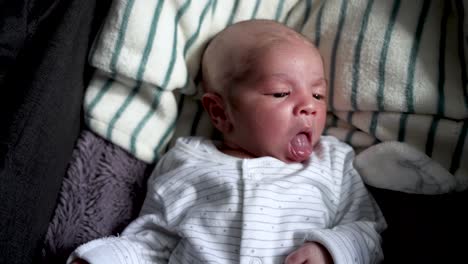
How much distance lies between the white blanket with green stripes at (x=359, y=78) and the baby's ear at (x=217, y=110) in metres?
0.06

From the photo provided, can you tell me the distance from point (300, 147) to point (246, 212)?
0.18 metres

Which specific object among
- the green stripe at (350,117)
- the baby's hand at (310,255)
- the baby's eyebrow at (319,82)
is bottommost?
the baby's hand at (310,255)

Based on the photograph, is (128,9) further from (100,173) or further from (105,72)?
(100,173)

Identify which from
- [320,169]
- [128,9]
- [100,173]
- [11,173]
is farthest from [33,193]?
[320,169]

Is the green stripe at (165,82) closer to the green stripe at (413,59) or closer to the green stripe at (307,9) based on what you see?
the green stripe at (307,9)

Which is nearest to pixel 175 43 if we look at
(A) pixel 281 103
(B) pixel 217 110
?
(B) pixel 217 110

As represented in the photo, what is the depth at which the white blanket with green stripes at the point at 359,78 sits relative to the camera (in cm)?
97

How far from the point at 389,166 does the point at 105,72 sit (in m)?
0.61

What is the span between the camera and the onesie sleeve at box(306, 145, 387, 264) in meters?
0.84

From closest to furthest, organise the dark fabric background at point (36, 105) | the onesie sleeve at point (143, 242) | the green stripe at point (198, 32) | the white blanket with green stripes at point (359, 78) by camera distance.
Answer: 1. the dark fabric background at point (36, 105)
2. the onesie sleeve at point (143, 242)
3. the white blanket with green stripes at point (359, 78)
4. the green stripe at point (198, 32)

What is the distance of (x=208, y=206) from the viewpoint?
3.07ft

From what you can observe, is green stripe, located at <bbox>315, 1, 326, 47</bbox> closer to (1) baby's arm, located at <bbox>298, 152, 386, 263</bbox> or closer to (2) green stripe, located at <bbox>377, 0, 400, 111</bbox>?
Result: (2) green stripe, located at <bbox>377, 0, 400, 111</bbox>

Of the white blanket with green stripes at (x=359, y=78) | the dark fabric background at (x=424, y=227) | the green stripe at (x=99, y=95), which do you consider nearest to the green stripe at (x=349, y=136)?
the white blanket with green stripes at (x=359, y=78)

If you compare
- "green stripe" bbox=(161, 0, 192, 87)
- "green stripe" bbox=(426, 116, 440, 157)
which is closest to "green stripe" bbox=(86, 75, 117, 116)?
"green stripe" bbox=(161, 0, 192, 87)
